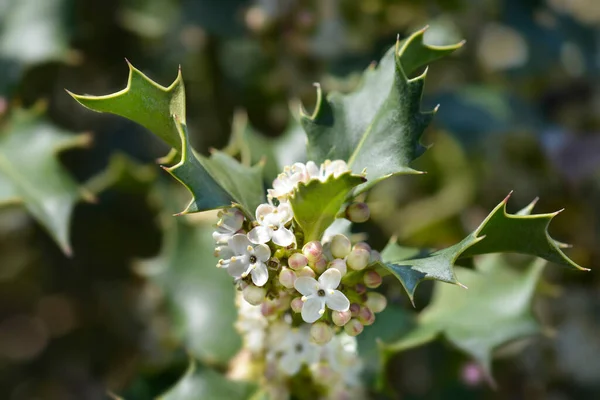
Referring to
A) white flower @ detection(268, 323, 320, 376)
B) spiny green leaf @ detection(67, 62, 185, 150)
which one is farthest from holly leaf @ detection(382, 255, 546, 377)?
spiny green leaf @ detection(67, 62, 185, 150)

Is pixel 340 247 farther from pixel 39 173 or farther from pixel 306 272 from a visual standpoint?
pixel 39 173

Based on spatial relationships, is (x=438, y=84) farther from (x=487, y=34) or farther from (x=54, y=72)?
(x=54, y=72)

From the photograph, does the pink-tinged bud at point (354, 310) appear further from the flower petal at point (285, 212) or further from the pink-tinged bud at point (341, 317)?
the flower petal at point (285, 212)

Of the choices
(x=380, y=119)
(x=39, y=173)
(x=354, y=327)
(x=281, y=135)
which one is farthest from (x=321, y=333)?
(x=281, y=135)

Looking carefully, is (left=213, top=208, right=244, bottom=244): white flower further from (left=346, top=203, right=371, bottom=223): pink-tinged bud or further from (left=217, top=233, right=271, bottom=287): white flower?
(left=346, top=203, right=371, bottom=223): pink-tinged bud

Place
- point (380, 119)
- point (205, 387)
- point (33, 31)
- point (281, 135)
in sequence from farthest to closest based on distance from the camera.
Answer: point (281, 135), point (33, 31), point (205, 387), point (380, 119)

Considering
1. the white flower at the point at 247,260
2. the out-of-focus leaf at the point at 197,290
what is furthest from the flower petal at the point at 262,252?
the out-of-focus leaf at the point at 197,290
